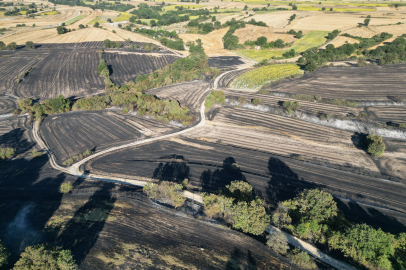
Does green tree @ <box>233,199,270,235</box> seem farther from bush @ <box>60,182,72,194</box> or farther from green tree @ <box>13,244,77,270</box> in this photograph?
bush @ <box>60,182,72,194</box>

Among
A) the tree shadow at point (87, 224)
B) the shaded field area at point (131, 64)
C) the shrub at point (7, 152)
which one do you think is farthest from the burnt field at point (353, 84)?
the shrub at point (7, 152)

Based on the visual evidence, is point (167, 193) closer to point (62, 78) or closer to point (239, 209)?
point (239, 209)

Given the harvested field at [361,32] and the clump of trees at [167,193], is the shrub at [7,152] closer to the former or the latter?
the clump of trees at [167,193]

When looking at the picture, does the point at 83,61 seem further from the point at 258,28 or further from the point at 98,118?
the point at 258,28

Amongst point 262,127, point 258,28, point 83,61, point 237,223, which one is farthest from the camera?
point 258,28

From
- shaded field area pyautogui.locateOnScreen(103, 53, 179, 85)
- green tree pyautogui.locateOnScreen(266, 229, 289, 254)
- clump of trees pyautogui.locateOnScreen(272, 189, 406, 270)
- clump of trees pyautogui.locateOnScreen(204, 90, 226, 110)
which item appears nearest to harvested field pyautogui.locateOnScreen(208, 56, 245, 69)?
shaded field area pyautogui.locateOnScreen(103, 53, 179, 85)

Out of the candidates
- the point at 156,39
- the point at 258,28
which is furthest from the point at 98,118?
the point at 258,28
